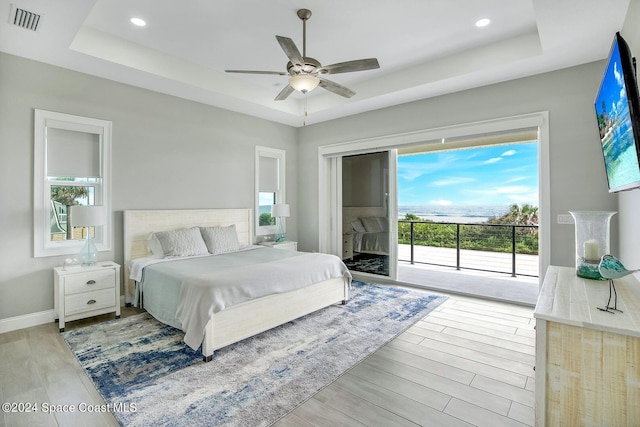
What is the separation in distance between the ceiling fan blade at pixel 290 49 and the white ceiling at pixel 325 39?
60 centimetres

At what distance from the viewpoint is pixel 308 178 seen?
19.9 ft

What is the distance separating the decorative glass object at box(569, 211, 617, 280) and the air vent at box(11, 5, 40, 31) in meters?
4.48

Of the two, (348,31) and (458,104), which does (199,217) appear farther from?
(458,104)

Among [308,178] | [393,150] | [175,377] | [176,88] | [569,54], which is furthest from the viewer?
[308,178]

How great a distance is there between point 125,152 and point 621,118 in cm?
468

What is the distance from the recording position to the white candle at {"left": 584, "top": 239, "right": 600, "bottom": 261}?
191 centimetres

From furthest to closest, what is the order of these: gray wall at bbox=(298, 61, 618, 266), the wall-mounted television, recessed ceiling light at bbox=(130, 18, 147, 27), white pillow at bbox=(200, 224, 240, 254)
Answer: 1. white pillow at bbox=(200, 224, 240, 254)
2. gray wall at bbox=(298, 61, 618, 266)
3. recessed ceiling light at bbox=(130, 18, 147, 27)
4. the wall-mounted television

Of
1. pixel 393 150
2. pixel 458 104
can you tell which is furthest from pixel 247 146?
pixel 458 104

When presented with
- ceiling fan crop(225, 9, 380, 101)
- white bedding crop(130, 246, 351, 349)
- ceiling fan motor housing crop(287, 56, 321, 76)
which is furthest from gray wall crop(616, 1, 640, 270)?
white bedding crop(130, 246, 351, 349)

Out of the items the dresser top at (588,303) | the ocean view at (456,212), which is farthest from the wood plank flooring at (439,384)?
the ocean view at (456,212)

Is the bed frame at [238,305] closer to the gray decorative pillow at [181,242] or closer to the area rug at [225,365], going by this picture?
the area rug at [225,365]

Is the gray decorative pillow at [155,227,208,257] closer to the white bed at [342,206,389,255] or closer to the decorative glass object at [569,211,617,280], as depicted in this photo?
the white bed at [342,206,389,255]

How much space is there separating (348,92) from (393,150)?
1.97 m

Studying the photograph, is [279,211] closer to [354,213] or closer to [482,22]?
[354,213]
